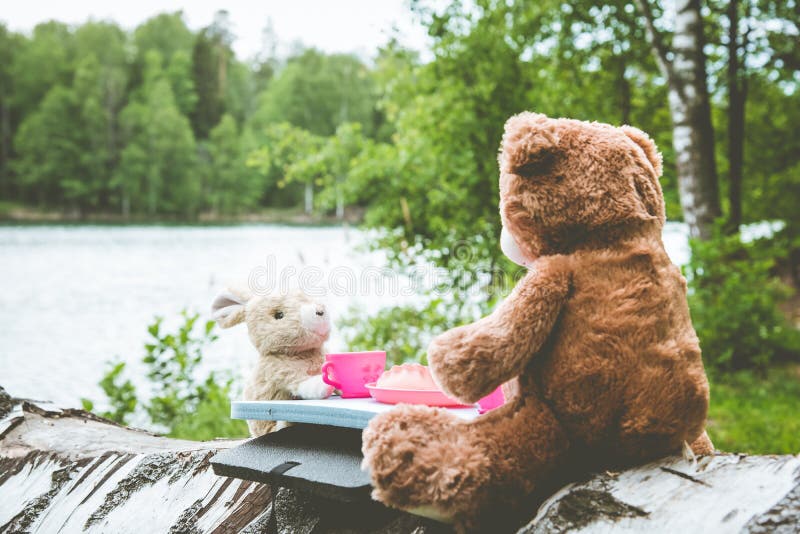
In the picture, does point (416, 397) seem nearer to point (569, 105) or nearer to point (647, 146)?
point (647, 146)

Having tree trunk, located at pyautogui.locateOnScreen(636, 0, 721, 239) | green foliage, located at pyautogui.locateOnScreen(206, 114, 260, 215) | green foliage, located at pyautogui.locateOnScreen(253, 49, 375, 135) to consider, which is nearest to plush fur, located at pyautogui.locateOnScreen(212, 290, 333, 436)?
tree trunk, located at pyautogui.locateOnScreen(636, 0, 721, 239)

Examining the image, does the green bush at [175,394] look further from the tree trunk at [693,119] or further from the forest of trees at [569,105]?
the tree trunk at [693,119]

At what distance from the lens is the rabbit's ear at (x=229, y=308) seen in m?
1.94

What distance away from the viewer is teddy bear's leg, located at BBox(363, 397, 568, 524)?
118cm

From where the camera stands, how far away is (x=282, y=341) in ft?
6.16

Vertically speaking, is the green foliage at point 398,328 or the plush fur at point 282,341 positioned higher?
the plush fur at point 282,341

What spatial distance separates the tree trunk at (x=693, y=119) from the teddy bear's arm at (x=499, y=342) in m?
5.04

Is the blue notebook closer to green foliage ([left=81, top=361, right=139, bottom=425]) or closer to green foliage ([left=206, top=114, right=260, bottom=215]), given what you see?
green foliage ([left=81, top=361, right=139, bottom=425])

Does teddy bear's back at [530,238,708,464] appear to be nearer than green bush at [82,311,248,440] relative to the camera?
Yes

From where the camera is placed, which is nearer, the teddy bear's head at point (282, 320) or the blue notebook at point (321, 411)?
the blue notebook at point (321, 411)

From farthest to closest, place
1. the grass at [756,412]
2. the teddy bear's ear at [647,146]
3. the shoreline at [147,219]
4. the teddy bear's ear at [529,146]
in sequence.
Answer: the shoreline at [147,219] → the grass at [756,412] → the teddy bear's ear at [647,146] → the teddy bear's ear at [529,146]

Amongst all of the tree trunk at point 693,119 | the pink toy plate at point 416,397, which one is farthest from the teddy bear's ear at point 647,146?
the tree trunk at point 693,119

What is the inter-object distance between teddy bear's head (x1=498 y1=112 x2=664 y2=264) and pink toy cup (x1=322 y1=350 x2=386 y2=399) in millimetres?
666

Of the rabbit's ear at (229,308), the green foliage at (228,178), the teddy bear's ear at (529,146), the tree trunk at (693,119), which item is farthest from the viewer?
the green foliage at (228,178)
